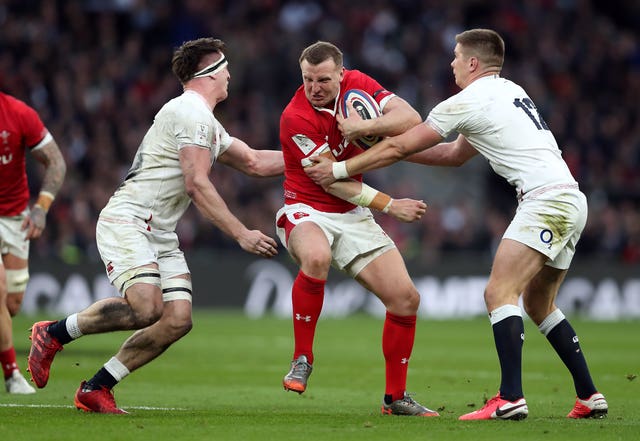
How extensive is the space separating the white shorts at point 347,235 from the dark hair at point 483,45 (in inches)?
62.7

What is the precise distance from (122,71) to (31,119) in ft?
46.5

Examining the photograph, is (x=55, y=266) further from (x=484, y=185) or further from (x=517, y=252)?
(x=517, y=252)

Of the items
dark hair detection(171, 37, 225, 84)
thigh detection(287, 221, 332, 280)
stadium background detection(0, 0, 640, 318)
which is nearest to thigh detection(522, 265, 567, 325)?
thigh detection(287, 221, 332, 280)

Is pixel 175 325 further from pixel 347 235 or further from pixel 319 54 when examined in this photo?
pixel 319 54

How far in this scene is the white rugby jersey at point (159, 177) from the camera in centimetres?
878

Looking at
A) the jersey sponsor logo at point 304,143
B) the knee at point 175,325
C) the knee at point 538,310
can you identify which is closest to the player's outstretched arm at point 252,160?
the jersey sponsor logo at point 304,143

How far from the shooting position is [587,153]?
25.5 meters

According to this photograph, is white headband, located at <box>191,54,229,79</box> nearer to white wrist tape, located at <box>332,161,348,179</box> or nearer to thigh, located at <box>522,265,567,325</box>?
white wrist tape, located at <box>332,161,348,179</box>

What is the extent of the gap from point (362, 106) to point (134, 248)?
2092mm

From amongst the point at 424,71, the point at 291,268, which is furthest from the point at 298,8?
the point at 291,268

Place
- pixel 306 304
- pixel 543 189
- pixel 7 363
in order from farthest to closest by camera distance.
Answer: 1. pixel 7 363
2. pixel 306 304
3. pixel 543 189

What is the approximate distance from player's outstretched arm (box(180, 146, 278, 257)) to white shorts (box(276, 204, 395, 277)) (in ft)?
2.05

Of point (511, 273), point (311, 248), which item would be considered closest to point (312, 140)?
point (311, 248)

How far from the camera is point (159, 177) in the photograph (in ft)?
29.1
